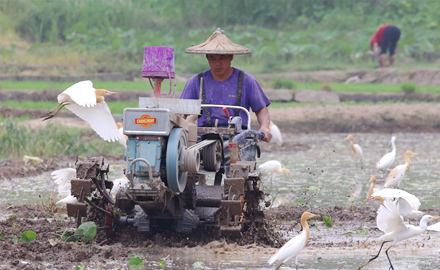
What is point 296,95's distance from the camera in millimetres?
20172

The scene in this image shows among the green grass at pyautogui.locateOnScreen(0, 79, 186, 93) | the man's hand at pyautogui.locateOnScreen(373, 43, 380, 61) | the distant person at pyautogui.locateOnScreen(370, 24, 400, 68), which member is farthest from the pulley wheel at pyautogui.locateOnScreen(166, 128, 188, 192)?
the man's hand at pyautogui.locateOnScreen(373, 43, 380, 61)

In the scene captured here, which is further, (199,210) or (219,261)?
(199,210)

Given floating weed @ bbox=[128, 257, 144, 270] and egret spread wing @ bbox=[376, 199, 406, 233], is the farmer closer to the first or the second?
egret spread wing @ bbox=[376, 199, 406, 233]

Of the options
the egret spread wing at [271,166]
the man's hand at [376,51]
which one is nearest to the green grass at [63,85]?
the man's hand at [376,51]

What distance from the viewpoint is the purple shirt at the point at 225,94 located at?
7045 mm

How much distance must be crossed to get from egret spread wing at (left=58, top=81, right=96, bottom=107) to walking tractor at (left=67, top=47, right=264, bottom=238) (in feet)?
1.55

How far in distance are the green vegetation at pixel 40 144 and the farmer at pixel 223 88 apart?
5.69 metres

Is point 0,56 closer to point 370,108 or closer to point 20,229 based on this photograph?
point 370,108

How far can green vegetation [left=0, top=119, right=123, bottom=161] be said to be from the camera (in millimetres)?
12328

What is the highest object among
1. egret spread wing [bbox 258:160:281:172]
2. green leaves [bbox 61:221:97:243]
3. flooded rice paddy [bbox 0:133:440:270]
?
green leaves [bbox 61:221:97:243]

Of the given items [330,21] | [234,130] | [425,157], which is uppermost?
[330,21]

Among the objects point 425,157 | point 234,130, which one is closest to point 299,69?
point 425,157

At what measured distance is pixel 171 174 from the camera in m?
5.39

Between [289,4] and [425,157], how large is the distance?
60.9ft
